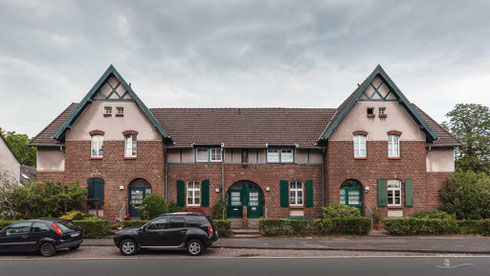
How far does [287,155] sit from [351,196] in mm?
4745

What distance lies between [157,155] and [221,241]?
739 centimetres

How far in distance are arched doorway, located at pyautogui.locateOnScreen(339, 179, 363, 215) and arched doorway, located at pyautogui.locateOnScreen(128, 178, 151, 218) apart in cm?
1210

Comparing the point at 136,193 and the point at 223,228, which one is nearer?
the point at 223,228

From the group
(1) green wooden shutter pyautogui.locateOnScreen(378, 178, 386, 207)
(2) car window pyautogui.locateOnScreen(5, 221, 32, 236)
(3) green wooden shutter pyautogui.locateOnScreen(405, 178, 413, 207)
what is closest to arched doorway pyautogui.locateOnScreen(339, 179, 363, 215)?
(1) green wooden shutter pyautogui.locateOnScreen(378, 178, 386, 207)

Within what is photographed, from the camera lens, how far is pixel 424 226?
17438 millimetres

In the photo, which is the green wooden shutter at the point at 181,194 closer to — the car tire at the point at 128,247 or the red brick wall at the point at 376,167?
the car tire at the point at 128,247

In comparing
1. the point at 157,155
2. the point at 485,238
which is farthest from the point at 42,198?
the point at 485,238

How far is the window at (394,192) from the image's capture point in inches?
826

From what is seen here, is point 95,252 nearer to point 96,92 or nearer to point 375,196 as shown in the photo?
point 96,92

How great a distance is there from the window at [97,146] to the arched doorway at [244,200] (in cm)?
833

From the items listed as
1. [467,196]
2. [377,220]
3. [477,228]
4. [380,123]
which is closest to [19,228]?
→ [377,220]

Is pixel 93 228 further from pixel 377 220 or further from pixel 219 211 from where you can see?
pixel 377 220

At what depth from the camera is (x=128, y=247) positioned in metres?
12.9

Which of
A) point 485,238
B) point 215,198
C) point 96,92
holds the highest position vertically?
point 96,92
